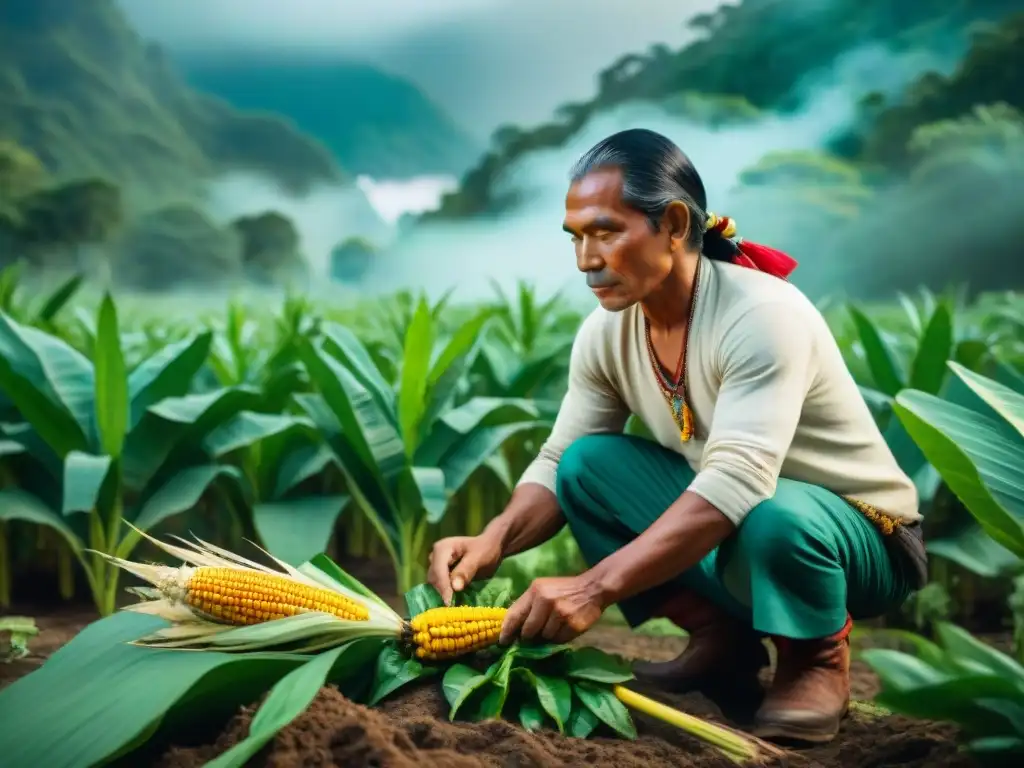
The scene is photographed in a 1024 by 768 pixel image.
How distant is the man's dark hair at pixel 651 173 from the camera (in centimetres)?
152

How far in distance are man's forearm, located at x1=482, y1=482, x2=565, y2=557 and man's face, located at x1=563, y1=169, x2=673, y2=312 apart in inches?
15.2

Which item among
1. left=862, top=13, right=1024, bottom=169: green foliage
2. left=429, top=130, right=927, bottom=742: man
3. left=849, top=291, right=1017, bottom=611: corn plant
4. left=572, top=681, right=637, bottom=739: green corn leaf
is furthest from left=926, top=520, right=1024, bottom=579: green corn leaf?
left=862, top=13, right=1024, bottom=169: green foliage

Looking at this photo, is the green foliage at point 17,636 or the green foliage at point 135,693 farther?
the green foliage at point 17,636

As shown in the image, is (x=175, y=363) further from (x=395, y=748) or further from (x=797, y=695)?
(x=797, y=695)

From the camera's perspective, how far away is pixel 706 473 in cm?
146

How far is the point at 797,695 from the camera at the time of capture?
1.57 m

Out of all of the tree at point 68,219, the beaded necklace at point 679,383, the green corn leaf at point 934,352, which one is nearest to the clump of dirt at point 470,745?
the beaded necklace at point 679,383

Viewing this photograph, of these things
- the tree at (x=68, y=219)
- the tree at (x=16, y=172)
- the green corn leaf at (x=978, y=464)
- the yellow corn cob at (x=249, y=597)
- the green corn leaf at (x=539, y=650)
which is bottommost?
the green corn leaf at (x=539, y=650)

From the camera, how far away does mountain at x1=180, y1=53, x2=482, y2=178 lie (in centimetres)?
794

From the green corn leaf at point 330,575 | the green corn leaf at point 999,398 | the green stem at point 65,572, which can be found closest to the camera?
the green corn leaf at point 999,398

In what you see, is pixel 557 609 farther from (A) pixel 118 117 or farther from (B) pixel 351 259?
(A) pixel 118 117

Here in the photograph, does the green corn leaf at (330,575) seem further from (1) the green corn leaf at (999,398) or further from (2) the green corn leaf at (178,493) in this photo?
(1) the green corn leaf at (999,398)

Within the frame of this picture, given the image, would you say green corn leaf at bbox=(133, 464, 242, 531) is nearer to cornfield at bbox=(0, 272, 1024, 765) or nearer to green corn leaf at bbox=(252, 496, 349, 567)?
cornfield at bbox=(0, 272, 1024, 765)

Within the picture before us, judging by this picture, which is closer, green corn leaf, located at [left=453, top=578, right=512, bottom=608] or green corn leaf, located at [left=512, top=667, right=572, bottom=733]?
green corn leaf, located at [left=512, top=667, right=572, bottom=733]
